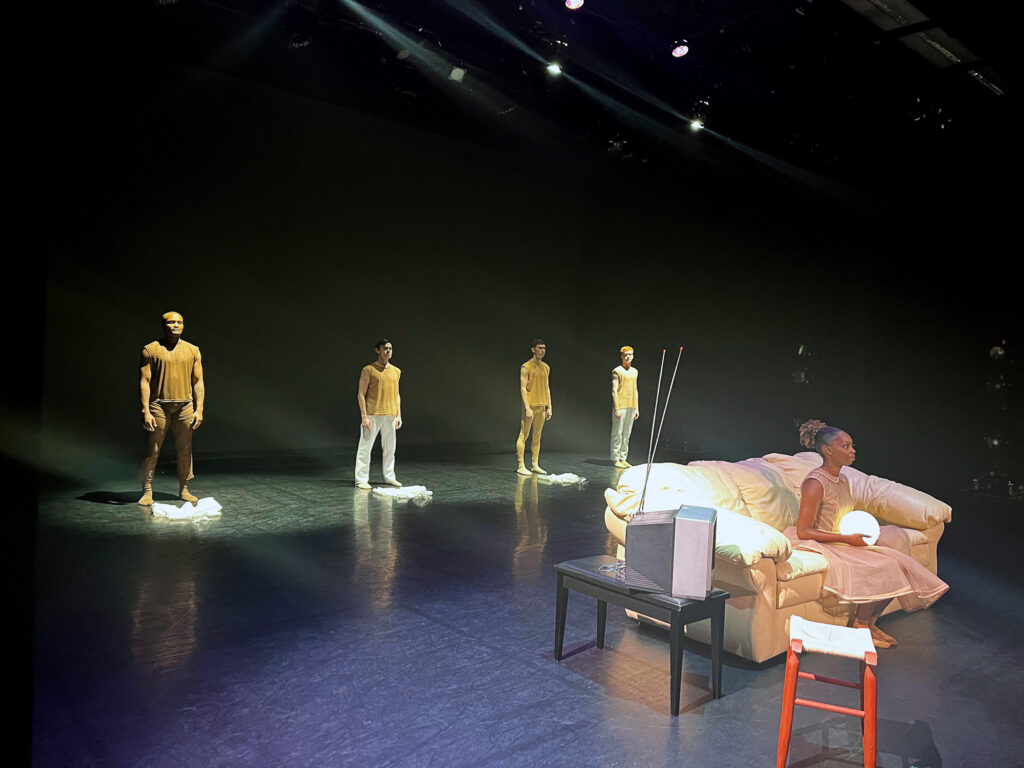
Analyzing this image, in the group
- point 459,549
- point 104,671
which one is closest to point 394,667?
point 104,671

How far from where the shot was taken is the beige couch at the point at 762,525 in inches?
144

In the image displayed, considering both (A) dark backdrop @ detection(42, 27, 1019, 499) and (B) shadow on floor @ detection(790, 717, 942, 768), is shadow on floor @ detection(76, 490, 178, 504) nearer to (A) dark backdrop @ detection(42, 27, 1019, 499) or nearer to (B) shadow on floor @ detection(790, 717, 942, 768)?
(A) dark backdrop @ detection(42, 27, 1019, 499)

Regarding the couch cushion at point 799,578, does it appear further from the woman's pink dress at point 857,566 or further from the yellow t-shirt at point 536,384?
the yellow t-shirt at point 536,384

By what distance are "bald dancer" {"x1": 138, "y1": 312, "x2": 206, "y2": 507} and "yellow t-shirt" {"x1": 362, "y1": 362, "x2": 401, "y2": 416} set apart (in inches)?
70.9

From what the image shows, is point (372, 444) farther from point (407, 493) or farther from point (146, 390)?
point (146, 390)

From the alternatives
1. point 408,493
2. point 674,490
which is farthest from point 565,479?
point 674,490

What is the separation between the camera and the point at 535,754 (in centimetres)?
280

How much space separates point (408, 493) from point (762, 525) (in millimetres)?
4735

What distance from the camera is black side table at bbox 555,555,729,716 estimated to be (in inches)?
124

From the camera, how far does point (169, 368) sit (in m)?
6.61

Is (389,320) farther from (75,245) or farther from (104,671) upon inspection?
(104,671)

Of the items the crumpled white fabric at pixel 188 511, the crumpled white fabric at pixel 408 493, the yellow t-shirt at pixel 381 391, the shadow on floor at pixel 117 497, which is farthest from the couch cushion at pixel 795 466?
the shadow on floor at pixel 117 497

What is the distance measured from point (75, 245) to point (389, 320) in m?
4.15

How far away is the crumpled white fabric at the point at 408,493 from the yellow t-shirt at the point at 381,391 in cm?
78
